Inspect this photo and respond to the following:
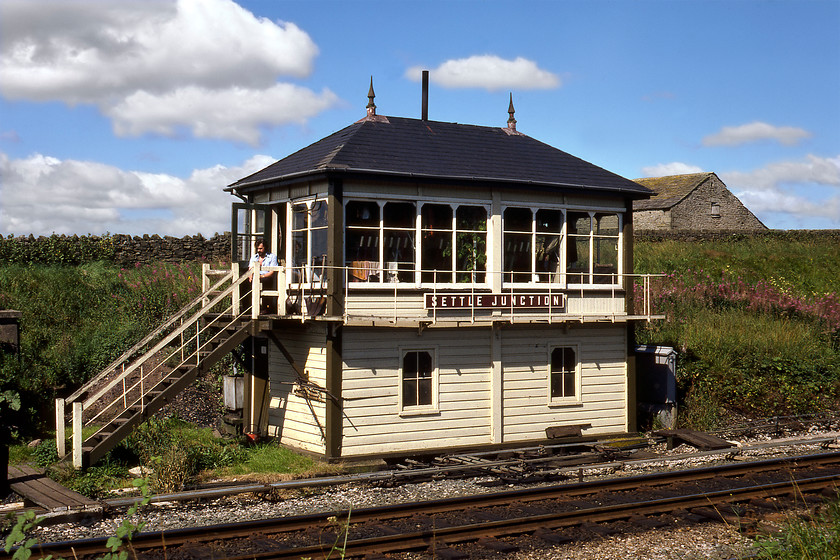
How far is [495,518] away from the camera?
10844 mm

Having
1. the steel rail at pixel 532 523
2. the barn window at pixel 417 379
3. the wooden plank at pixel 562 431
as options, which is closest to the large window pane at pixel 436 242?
the barn window at pixel 417 379

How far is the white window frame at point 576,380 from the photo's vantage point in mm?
17469

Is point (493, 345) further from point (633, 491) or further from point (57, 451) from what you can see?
point (57, 451)

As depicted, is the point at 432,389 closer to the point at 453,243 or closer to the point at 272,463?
the point at 453,243

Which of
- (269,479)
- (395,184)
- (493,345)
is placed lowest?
(269,479)

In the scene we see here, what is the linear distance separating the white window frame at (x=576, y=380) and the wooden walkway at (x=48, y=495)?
9.50 meters

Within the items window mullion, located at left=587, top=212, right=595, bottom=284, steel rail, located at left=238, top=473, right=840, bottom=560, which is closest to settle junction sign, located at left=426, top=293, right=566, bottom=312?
window mullion, located at left=587, top=212, right=595, bottom=284

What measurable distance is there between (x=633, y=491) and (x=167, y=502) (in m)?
7.11

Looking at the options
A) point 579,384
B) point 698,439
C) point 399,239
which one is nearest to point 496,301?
point 399,239

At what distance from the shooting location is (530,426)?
56.5ft

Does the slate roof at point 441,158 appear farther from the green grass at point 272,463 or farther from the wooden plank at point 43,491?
the wooden plank at point 43,491

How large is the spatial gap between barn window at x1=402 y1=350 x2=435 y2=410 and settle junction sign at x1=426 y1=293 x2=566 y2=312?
104 cm

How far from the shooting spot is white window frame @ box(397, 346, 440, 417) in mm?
15844

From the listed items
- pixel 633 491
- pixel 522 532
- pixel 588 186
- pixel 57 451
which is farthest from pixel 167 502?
pixel 588 186
